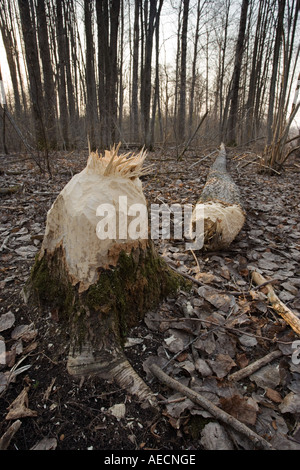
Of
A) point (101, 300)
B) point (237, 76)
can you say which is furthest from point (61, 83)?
point (101, 300)

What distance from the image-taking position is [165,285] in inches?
75.9

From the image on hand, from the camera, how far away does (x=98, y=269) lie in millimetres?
1482

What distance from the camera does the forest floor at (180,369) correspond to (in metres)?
1.10

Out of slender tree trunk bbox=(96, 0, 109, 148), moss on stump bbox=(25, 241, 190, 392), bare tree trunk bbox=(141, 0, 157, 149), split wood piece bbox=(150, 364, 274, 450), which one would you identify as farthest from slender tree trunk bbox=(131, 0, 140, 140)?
split wood piece bbox=(150, 364, 274, 450)

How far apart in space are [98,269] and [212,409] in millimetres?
923

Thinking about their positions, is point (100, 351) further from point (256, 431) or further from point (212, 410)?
point (256, 431)

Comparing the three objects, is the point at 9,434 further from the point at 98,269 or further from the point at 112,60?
the point at 112,60

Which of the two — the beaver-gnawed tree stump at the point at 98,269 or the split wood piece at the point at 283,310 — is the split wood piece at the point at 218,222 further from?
the beaver-gnawed tree stump at the point at 98,269

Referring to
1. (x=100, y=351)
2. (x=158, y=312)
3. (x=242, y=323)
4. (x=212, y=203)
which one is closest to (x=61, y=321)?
(x=100, y=351)

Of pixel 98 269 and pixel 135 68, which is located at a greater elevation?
pixel 135 68

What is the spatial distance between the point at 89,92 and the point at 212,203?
27.0 ft

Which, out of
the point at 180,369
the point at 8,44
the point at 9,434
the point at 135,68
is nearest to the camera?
the point at 9,434

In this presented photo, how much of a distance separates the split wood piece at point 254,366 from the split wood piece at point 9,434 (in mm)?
1069

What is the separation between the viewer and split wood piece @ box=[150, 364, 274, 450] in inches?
41.1
